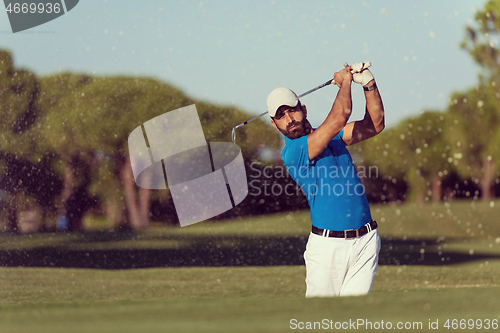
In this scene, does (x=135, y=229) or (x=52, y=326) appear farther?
(x=135, y=229)

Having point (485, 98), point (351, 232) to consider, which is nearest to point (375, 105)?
point (351, 232)

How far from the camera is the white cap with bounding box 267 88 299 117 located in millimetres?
3926

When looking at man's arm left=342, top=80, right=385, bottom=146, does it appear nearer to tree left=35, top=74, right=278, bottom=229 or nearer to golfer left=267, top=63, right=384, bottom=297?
golfer left=267, top=63, right=384, bottom=297

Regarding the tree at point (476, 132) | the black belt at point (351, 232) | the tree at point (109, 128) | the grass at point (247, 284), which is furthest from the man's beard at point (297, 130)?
the tree at point (476, 132)

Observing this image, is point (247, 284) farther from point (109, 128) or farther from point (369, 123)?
point (109, 128)

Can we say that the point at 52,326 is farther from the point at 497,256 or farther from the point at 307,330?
the point at 497,256

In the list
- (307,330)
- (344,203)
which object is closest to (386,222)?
(344,203)

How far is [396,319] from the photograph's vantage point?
2590mm

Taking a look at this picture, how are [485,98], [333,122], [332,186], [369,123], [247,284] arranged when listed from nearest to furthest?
[333,122], [332,186], [369,123], [247,284], [485,98]

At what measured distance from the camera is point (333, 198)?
3869 mm

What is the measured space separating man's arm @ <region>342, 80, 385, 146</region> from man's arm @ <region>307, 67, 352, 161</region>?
29 centimetres

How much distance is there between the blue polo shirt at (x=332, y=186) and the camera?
12.6ft

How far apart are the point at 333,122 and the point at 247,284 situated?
5.80 meters

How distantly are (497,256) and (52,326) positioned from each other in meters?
14.4
